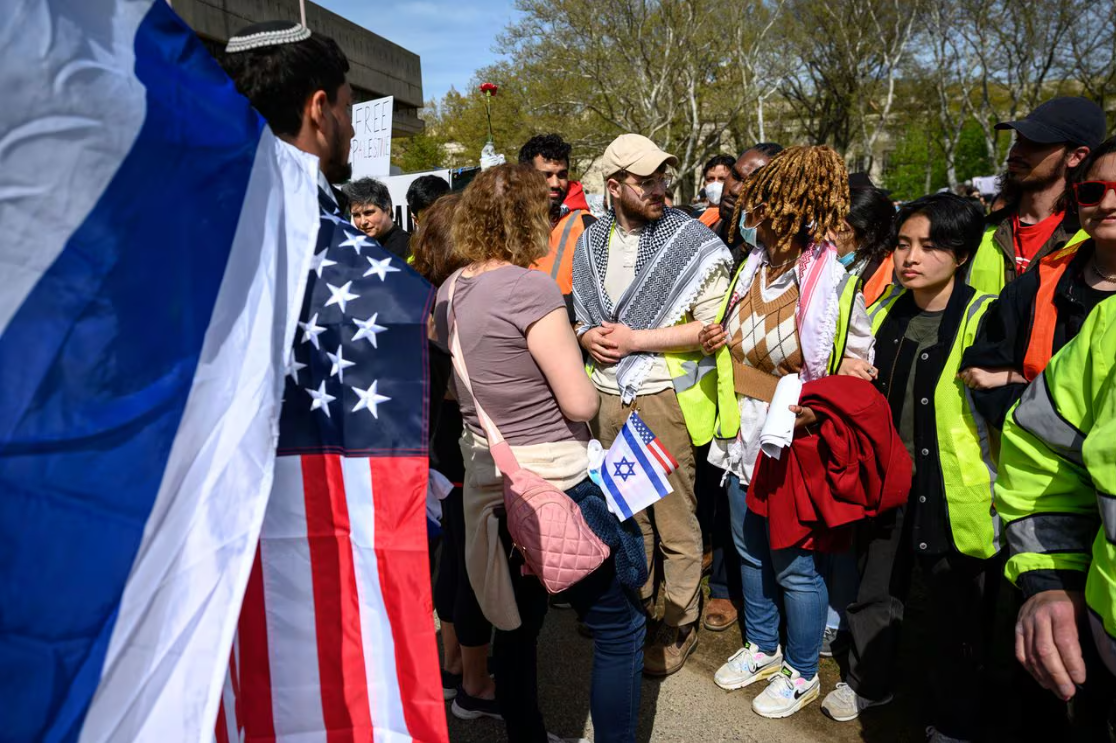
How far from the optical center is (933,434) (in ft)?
8.79

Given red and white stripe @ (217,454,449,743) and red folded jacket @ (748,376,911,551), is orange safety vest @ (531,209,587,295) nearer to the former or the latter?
red folded jacket @ (748,376,911,551)

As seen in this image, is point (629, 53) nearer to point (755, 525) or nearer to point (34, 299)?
point (755, 525)

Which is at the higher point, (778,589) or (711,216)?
(711,216)

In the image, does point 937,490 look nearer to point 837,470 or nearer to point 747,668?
point 837,470

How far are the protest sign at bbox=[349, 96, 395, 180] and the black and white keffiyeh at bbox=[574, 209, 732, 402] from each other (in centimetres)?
418

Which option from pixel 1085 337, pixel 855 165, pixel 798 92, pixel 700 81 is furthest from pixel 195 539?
pixel 855 165

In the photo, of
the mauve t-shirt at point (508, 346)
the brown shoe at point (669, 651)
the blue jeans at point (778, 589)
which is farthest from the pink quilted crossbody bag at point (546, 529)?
the brown shoe at point (669, 651)

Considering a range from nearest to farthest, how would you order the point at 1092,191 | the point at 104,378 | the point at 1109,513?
the point at 104,378 → the point at 1109,513 → the point at 1092,191

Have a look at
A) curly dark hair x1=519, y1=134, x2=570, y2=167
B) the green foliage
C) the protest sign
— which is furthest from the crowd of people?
the green foliage

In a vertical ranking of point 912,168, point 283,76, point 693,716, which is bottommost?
point 693,716

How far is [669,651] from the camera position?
345 centimetres

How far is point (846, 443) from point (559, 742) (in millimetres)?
1540

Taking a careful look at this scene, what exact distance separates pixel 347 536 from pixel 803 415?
1853mm

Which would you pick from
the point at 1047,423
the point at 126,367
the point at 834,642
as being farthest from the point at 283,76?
the point at 834,642
